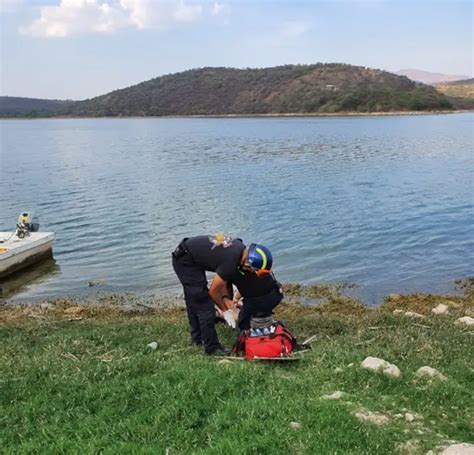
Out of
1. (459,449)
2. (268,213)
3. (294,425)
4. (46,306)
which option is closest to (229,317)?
(294,425)

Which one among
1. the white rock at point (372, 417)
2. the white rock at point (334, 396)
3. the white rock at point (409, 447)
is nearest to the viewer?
the white rock at point (409, 447)

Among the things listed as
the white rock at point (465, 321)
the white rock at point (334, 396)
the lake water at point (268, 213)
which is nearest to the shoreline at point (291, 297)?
the lake water at point (268, 213)

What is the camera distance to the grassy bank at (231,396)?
19.4ft

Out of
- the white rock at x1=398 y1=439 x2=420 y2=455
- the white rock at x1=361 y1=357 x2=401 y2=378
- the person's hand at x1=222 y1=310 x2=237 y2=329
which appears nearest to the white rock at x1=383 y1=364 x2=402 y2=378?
the white rock at x1=361 y1=357 x2=401 y2=378

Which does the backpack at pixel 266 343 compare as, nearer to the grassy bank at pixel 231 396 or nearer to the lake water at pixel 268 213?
the grassy bank at pixel 231 396

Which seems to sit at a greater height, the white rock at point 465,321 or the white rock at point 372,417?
the white rock at point 372,417

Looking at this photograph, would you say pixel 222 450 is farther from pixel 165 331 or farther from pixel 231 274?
pixel 165 331

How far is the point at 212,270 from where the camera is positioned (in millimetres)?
9094

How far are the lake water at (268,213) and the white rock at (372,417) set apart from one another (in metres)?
11.1

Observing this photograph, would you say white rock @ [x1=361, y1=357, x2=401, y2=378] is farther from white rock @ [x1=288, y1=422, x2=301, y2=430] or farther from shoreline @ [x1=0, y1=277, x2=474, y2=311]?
shoreline @ [x1=0, y1=277, x2=474, y2=311]

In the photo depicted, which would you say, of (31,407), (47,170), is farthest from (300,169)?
(31,407)

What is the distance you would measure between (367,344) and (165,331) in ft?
12.5

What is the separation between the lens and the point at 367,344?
9273mm

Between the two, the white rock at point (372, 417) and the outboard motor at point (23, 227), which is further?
the outboard motor at point (23, 227)
